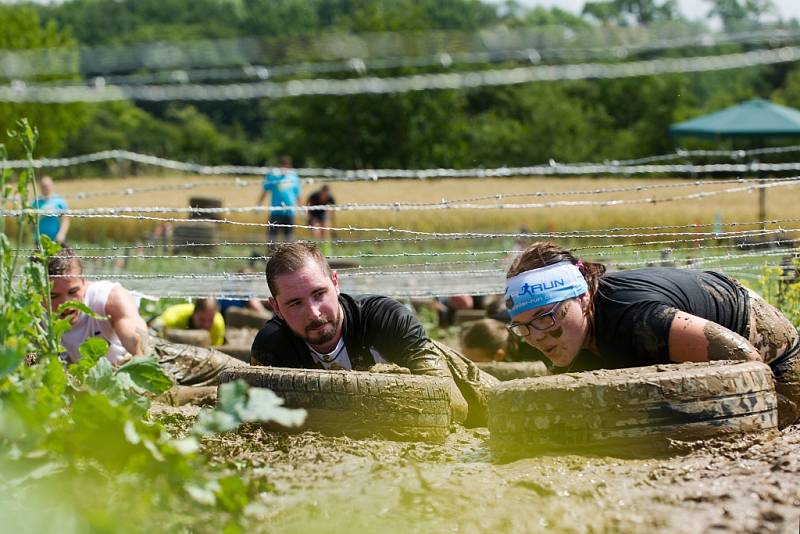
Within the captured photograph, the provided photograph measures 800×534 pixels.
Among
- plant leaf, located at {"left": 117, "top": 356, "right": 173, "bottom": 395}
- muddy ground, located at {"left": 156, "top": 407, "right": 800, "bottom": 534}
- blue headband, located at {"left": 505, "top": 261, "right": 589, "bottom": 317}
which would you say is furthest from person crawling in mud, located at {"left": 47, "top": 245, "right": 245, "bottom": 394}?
blue headband, located at {"left": 505, "top": 261, "right": 589, "bottom": 317}

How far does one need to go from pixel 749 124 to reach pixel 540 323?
20.1 metres

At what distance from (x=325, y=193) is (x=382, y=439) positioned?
14328mm

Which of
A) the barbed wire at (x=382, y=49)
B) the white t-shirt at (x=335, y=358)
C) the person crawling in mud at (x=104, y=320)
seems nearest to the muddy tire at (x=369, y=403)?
the white t-shirt at (x=335, y=358)

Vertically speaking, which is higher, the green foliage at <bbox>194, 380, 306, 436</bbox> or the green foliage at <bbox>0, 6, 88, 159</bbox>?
the green foliage at <bbox>0, 6, 88, 159</bbox>

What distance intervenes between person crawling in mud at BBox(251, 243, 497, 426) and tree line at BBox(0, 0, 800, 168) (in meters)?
45.4

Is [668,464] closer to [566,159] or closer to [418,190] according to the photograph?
[418,190]

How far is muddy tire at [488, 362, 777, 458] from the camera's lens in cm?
378

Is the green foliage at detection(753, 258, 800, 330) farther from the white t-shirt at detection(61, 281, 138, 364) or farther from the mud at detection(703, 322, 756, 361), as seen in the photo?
the white t-shirt at detection(61, 281, 138, 364)

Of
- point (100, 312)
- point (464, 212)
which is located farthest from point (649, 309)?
point (464, 212)

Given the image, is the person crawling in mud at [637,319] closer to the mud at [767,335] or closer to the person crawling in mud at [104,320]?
the mud at [767,335]

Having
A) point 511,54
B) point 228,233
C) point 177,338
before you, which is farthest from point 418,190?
point 511,54

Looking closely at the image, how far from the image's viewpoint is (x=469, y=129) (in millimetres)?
70438

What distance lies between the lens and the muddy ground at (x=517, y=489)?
305 centimetres

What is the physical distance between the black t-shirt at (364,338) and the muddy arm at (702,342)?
127 centimetres
